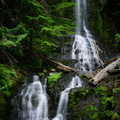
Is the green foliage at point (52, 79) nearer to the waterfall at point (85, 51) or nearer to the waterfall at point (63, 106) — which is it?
the waterfall at point (63, 106)

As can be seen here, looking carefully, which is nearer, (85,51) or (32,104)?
(32,104)

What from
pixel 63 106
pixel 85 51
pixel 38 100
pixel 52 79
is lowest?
pixel 63 106

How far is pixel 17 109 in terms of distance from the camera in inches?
261

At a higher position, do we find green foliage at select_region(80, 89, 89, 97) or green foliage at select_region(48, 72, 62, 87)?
green foliage at select_region(48, 72, 62, 87)

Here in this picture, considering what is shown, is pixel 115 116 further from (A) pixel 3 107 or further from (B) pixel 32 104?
(A) pixel 3 107

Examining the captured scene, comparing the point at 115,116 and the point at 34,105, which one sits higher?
the point at 34,105

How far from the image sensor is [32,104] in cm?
691

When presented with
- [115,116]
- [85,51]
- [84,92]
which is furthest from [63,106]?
[85,51]

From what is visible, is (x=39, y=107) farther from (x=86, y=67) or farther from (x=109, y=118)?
(x=86, y=67)

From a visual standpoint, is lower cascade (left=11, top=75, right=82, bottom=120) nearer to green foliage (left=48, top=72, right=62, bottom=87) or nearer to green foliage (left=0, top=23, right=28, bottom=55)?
green foliage (left=48, top=72, right=62, bottom=87)

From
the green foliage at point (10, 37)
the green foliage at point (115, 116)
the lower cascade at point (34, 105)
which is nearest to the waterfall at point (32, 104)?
the lower cascade at point (34, 105)

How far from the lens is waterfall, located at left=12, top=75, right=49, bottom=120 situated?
21.6ft

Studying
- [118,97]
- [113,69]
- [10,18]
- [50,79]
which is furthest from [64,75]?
[10,18]

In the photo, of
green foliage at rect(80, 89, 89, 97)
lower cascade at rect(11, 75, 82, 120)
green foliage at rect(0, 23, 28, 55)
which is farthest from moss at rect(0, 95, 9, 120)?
green foliage at rect(80, 89, 89, 97)
